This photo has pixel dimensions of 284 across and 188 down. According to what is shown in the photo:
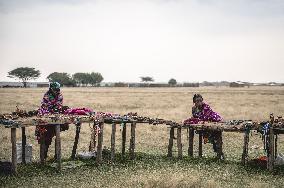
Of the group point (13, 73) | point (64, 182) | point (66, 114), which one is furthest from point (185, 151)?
point (13, 73)

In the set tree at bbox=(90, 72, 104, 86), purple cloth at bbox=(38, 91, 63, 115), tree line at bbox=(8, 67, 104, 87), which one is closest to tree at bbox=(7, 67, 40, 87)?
tree line at bbox=(8, 67, 104, 87)

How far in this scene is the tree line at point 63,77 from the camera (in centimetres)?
Answer: 14500

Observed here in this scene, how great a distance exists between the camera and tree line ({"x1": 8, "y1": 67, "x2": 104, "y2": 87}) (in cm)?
14500

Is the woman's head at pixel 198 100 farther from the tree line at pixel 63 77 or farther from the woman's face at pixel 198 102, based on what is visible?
the tree line at pixel 63 77

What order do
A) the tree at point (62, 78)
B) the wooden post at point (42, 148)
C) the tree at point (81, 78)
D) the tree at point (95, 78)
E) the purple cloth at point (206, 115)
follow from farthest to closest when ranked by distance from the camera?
1. the tree at point (95, 78)
2. the tree at point (81, 78)
3. the tree at point (62, 78)
4. the purple cloth at point (206, 115)
5. the wooden post at point (42, 148)

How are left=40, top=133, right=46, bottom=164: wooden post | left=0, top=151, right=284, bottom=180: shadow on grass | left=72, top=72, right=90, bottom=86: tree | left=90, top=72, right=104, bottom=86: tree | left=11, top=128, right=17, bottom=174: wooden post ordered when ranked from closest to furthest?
left=11, top=128, right=17, bottom=174: wooden post → left=0, top=151, right=284, bottom=180: shadow on grass → left=40, top=133, right=46, bottom=164: wooden post → left=72, top=72, right=90, bottom=86: tree → left=90, top=72, right=104, bottom=86: tree

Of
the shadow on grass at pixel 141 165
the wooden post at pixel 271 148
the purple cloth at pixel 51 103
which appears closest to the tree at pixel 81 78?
the shadow on grass at pixel 141 165

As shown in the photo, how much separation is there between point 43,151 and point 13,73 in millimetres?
141204

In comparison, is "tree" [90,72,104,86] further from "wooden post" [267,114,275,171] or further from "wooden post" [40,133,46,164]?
"wooden post" [267,114,275,171]

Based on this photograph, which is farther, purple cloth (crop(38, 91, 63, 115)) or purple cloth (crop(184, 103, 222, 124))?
purple cloth (crop(184, 103, 222, 124))

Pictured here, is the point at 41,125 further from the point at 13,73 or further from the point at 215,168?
the point at 13,73

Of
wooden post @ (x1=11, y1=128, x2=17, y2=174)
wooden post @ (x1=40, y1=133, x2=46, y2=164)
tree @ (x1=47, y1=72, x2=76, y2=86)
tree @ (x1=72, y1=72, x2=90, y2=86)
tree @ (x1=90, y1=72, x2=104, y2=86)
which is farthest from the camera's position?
tree @ (x1=90, y1=72, x2=104, y2=86)

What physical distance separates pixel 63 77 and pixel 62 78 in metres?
1.81

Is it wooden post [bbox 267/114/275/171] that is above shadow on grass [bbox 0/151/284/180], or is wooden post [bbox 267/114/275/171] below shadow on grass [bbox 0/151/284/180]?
above
